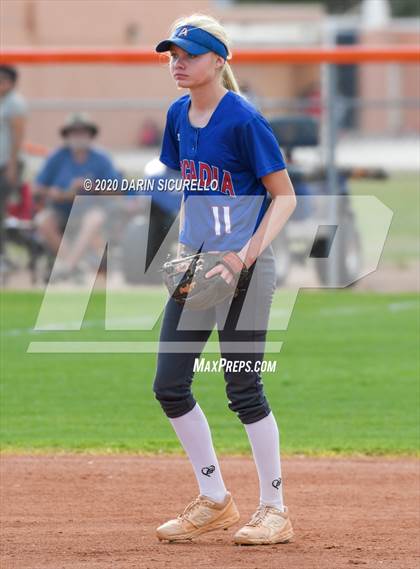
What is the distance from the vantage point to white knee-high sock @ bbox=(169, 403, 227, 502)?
518cm

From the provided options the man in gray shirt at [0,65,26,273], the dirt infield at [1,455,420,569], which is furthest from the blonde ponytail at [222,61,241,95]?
the man in gray shirt at [0,65,26,273]

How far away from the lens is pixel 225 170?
5008 mm

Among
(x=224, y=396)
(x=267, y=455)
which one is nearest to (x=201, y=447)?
(x=267, y=455)

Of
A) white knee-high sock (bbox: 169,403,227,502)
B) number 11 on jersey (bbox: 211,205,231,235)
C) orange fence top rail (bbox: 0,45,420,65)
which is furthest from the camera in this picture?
orange fence top rail (bbox: 0,45,420,65)

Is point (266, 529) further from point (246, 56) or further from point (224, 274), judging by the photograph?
point (246, 56)

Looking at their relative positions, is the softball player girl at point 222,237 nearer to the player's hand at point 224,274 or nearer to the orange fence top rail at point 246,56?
the player's hand at point 224,274

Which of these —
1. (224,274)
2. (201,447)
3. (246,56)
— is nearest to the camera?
(224,274)

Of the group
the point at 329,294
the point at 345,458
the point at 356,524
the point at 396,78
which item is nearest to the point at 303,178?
the point at 329,294

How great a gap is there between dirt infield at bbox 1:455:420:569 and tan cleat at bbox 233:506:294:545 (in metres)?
0.04

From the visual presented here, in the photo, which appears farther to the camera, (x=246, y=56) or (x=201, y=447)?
(x=246, y=56)

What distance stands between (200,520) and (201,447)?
0.31 m

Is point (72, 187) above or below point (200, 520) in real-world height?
below

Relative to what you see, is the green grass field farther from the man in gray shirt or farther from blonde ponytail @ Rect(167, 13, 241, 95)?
blonde ponytail @ Rect(167, 13, 241, 95)

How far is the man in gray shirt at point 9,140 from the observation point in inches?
530
